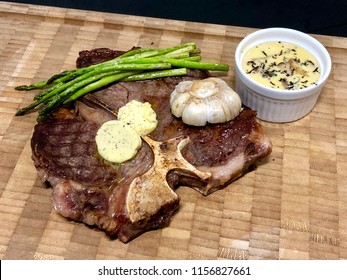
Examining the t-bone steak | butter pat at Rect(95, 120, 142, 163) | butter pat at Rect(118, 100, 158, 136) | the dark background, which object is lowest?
the dark background

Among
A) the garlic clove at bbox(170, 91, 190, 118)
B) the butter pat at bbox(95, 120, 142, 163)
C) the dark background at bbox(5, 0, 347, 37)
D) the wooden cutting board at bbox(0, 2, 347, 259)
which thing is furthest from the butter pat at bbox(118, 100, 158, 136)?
the dark background at bbox(5, 0, 347, 37)

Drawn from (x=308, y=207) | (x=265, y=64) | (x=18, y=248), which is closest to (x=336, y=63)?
(x=265, y=64)

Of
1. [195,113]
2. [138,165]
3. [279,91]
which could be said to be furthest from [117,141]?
[279,91]

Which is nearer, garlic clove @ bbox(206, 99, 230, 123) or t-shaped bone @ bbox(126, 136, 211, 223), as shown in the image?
t-shaped bone @ bbox(126, 136, 211, 223)

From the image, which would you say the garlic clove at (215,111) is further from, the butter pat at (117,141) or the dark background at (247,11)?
the dark background at (247,11)

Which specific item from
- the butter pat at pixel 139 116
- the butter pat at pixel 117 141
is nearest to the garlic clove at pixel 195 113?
the butter pat at pixel 139 116

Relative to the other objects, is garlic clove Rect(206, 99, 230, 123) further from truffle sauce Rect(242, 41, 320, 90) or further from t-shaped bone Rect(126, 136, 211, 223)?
truffle sauce Rect(242, 41, 320, 90)

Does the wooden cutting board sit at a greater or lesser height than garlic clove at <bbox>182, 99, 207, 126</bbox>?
lesser
